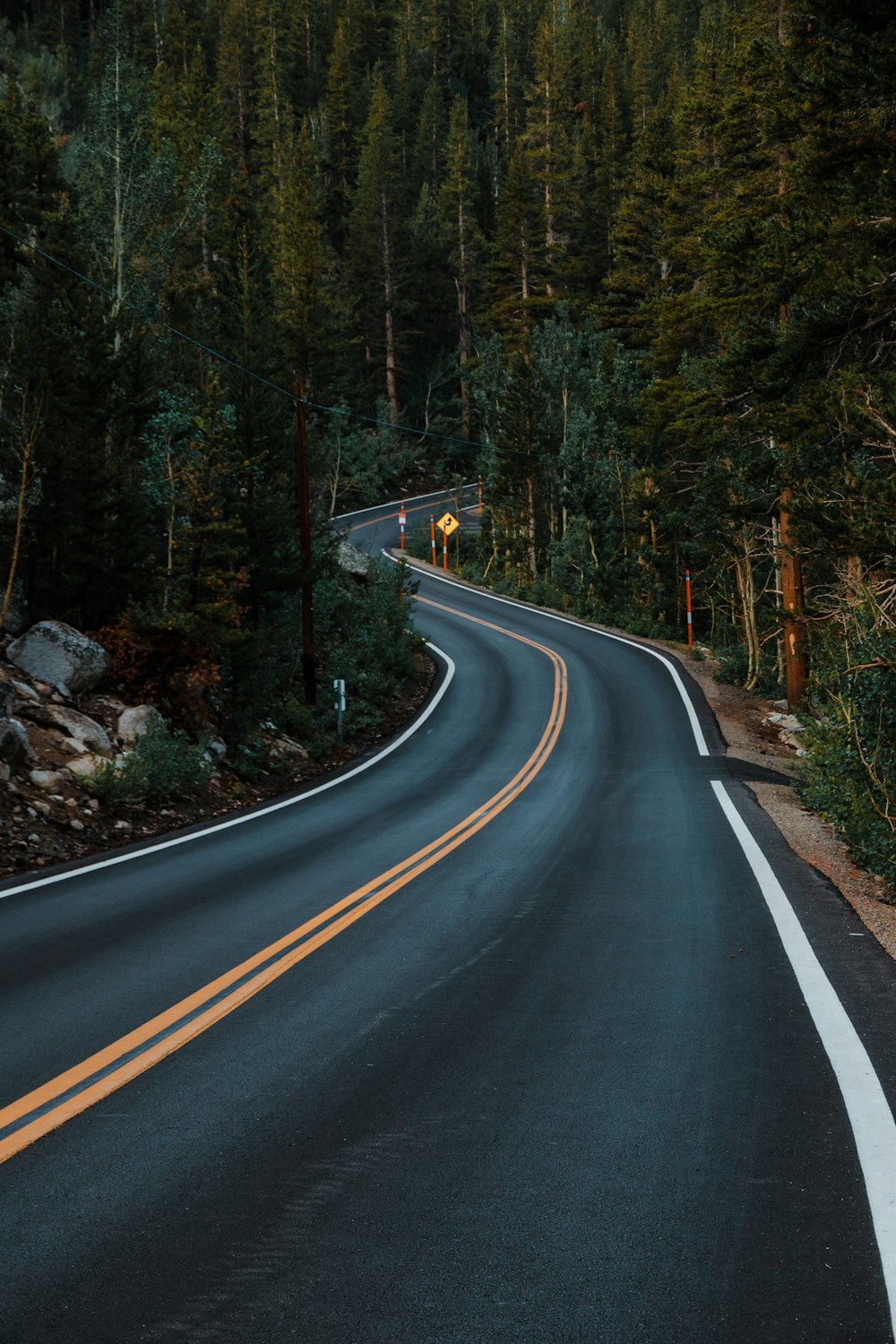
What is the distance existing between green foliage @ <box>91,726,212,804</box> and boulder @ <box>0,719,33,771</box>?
891mm

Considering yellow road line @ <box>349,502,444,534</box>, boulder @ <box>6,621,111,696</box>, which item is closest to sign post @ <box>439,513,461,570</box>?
yellow road line @ <box>349,502,444,534</box>

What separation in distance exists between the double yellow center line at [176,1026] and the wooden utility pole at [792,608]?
16.1 metres

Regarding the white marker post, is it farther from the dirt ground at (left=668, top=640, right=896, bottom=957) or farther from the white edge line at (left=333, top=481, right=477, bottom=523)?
the white edge line at (left=333, top=481, right=477, bottom=523)

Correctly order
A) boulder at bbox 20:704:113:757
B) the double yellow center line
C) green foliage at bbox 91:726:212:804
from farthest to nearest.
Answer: boulder at bbox 20:704:113:757 → green foliage at bbox 91:726:212:804 → the double yellow center line

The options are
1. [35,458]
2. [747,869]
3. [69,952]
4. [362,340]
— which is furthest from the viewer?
[362,340]

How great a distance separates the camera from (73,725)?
14.2 metres

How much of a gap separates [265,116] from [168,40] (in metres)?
17.0

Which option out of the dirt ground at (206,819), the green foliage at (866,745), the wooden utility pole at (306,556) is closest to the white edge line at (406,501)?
the wooden utility pole at (306,556)

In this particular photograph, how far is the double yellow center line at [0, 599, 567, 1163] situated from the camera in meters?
4.12

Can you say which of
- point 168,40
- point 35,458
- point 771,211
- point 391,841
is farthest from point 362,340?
point 391,841

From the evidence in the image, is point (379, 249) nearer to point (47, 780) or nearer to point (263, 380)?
point (263, 380)

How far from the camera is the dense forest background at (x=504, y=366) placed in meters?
15.6

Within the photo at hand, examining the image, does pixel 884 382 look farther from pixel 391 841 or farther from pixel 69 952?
pixel 69 952

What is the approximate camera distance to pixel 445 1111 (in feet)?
13.7
